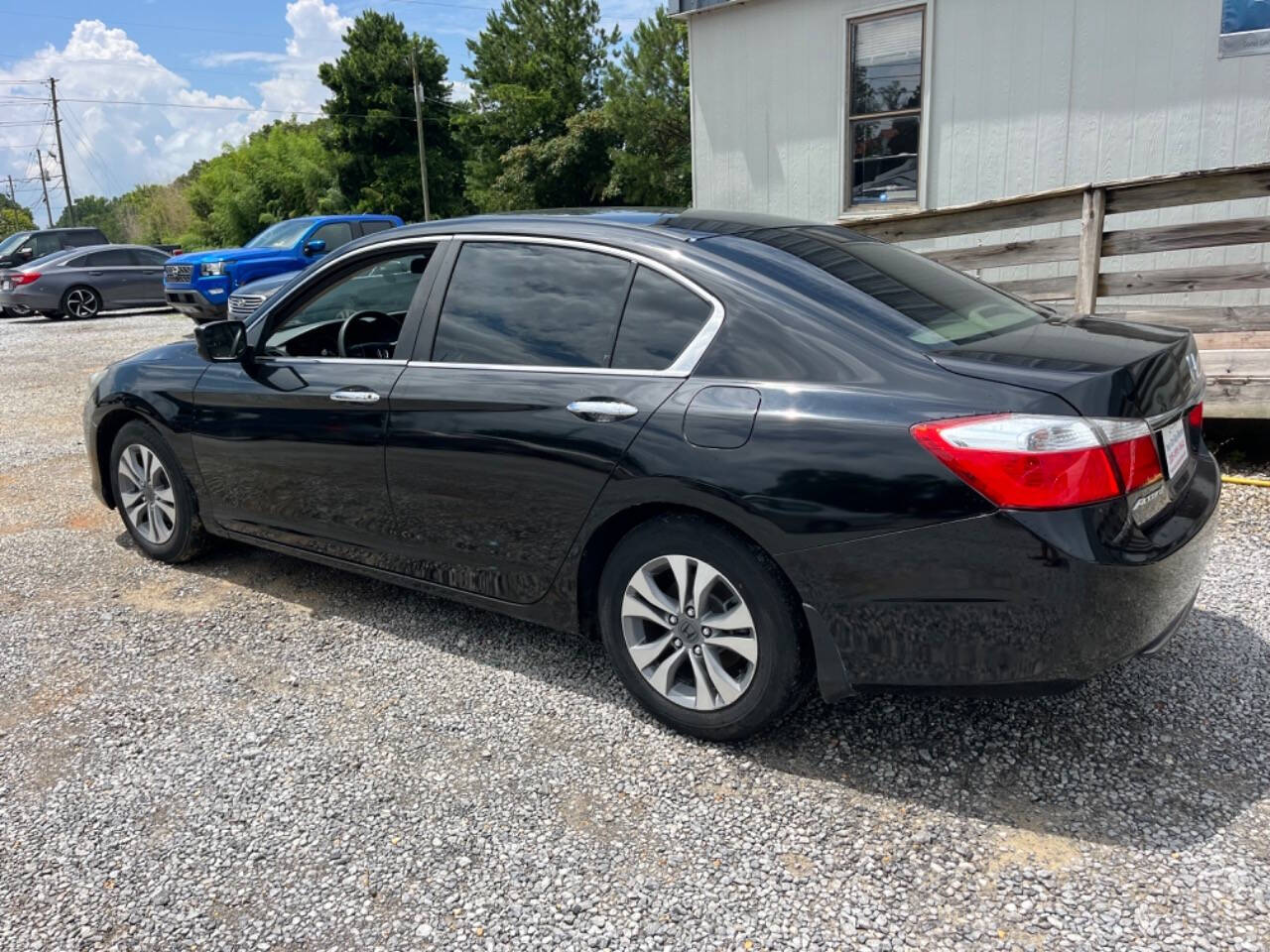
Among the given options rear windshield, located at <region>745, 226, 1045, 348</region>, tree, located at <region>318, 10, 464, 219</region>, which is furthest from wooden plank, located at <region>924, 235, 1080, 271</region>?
tree, located at <region>318, 10, 464, 219</region>

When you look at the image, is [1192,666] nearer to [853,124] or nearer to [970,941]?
[970,941]

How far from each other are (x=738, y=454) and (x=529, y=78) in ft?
117

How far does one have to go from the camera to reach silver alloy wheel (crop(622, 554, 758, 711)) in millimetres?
2834

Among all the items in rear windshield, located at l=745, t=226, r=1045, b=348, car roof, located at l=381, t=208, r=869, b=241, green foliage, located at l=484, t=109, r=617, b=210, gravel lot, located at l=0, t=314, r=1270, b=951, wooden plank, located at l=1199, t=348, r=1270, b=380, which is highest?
green foliage, located at l=484, t=109, r=617, b=210

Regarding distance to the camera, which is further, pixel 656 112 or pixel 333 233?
pixel 656 112

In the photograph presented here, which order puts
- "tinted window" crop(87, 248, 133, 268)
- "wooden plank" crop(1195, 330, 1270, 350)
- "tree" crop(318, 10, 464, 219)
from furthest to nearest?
"tree" crop(318, 10, 464, 219)
"tinted window" crop(87, 248, 133, 268)
"wooden plank" crop(1195, 330, 1270, 350)

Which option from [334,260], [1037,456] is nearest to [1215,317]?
[1037,456]

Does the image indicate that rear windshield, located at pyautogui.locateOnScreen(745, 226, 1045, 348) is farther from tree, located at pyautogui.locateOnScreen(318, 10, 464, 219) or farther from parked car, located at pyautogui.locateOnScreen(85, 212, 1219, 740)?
tree, located at pyautogui.locateOnScreen(318, 10, 464, 219)

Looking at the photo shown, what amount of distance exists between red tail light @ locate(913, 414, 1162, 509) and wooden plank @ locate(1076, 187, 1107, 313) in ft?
12.3

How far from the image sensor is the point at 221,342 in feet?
13.7

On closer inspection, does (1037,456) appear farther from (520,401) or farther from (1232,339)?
(1232,339)

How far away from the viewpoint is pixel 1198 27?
713 cm

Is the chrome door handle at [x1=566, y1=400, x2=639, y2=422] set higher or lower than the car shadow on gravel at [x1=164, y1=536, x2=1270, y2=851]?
higher

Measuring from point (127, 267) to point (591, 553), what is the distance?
19.5 m
